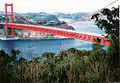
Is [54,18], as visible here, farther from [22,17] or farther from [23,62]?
[23,62]

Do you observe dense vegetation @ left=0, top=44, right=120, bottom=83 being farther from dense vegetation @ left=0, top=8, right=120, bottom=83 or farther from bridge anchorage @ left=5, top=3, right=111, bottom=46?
bridge anchorage @ left=5, top=3, right=111, bottom=46

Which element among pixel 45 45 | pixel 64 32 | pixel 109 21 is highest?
pixel 109 21

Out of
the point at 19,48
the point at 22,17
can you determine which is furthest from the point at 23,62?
the point at 22,17

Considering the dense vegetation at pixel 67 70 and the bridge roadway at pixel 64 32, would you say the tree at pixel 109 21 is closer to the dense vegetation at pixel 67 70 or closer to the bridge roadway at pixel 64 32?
the bridge roadway at pixel 64 32

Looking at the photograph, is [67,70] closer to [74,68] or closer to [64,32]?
[74,68]

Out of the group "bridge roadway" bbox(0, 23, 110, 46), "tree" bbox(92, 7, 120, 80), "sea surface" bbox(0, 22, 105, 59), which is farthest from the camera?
"sea surface" bbox(0, 22, 105, 59)

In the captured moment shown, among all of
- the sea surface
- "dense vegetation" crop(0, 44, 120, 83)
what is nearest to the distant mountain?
the sea surface

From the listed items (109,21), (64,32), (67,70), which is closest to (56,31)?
(64,32)

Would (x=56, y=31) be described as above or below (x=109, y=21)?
below
